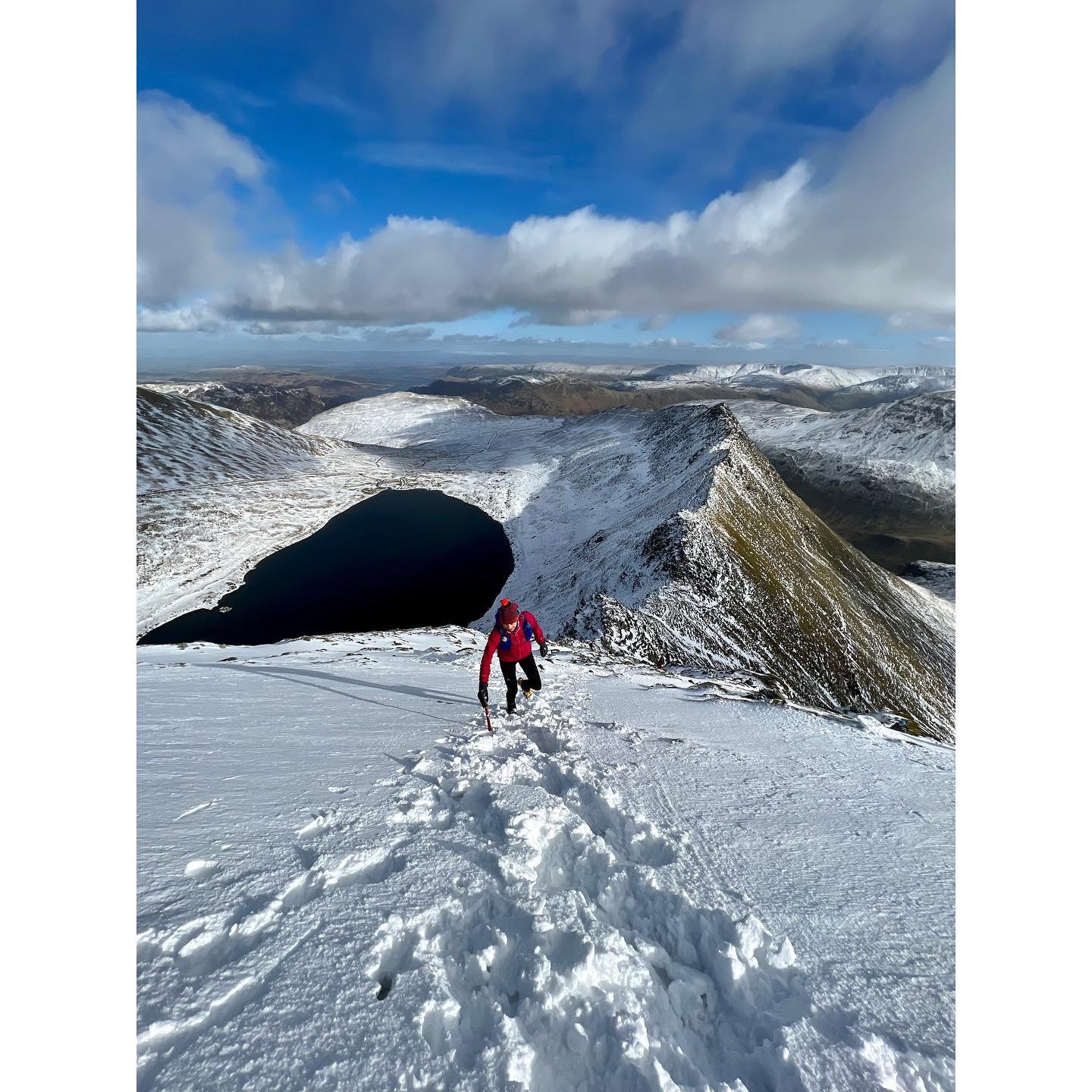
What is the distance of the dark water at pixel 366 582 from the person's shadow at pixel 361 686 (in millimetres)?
35337

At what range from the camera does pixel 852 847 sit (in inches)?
273

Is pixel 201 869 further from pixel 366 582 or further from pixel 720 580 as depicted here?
pixel 366 582

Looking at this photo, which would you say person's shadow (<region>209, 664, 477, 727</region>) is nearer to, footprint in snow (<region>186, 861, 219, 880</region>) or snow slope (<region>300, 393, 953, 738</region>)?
footprint in snow (<region>186, 861, 219, 880</region>)

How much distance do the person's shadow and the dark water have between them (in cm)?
3534

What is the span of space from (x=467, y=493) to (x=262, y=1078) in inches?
4159

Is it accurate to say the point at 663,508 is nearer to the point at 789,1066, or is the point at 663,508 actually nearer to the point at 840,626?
the point at 840,626

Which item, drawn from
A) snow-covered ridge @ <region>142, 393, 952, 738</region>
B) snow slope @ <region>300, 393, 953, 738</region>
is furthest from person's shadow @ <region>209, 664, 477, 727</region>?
snow slope @ <region>300, 393, 953, 738</region>

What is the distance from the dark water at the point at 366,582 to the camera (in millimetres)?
49500

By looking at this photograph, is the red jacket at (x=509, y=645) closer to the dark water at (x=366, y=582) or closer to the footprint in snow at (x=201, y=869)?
the footprint in snow at (x=201, y=869)

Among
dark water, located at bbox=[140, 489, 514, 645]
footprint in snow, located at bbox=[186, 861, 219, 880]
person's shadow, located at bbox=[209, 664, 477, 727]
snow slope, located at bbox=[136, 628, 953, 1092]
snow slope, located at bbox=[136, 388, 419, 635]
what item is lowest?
snow slope, located at bbox=[136, 628, 953, 1092]

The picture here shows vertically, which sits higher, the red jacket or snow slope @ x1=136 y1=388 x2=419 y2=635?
snow slope @ x1=136 y1=388 x2=419 y2=635

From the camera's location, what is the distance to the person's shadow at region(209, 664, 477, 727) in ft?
37.0

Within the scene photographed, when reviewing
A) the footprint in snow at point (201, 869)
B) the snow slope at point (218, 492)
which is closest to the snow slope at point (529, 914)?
the footprint in snow at point (201, 869)

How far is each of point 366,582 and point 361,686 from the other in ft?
170
